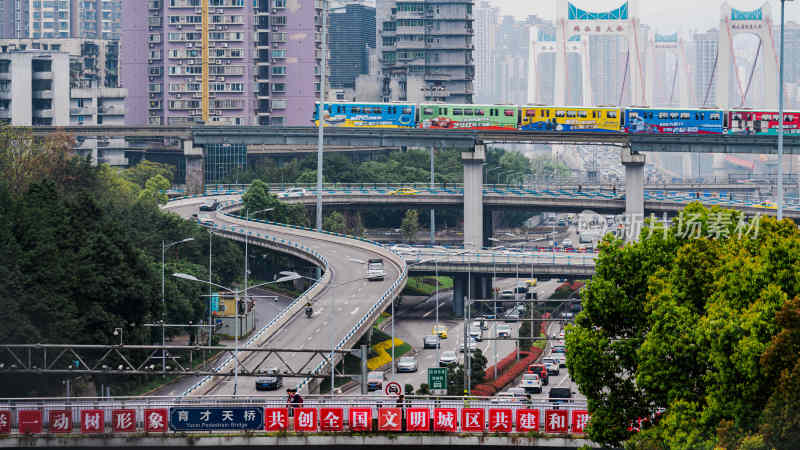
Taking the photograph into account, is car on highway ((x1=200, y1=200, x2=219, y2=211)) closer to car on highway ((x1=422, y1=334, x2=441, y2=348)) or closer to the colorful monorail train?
the colorful monorail train

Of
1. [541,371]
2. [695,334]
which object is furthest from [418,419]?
[541,371]

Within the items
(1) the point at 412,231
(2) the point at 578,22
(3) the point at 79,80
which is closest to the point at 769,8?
(2) the point at 578,22

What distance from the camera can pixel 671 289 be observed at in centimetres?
3058

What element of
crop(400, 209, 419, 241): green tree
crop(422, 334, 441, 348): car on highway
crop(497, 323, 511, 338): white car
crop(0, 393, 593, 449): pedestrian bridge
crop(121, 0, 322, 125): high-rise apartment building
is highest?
crop(121, 0, 322, 125): high-rise apartment building

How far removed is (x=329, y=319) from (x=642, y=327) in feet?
109

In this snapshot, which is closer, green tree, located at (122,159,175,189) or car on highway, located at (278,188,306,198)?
car on highway, located at (278,188,306,198)

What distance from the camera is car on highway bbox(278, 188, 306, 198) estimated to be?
367ft

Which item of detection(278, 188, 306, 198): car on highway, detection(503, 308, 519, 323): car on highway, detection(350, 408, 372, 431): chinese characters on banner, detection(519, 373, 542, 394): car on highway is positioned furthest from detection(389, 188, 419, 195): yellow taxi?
detection(350, 408, 372, 431): chinese characters on banner

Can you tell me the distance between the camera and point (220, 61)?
14050 centimetres

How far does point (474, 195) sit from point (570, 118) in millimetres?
10113

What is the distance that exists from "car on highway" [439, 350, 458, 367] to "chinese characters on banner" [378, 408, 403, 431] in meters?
29.1

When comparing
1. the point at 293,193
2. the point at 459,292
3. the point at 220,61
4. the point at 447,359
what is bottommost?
the point at 447,359

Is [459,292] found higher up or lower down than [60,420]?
lower down

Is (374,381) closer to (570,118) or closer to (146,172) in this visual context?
(570,118)
